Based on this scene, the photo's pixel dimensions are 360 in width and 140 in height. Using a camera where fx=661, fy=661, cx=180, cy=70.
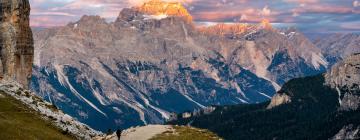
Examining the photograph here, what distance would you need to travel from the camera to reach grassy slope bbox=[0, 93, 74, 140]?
94.4 m

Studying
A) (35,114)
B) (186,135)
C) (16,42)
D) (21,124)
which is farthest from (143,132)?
(16,42)

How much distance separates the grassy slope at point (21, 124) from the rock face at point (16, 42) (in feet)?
196

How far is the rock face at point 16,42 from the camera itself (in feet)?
614

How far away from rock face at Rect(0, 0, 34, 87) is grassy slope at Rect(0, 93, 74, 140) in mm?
59734

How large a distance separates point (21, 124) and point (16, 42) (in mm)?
90587

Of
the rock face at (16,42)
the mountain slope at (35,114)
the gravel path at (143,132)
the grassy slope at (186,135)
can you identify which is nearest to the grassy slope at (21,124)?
the mountain slope at (35,114)

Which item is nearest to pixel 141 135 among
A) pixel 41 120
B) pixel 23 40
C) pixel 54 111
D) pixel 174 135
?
pixel 174 135

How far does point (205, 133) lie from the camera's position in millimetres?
107812

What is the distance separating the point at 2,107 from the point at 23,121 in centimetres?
835

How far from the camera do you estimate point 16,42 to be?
189m

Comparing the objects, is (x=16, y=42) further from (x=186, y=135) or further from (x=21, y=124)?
(x=186, y=135)

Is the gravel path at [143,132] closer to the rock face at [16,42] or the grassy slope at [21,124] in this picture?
the grassy slope at [21,124]

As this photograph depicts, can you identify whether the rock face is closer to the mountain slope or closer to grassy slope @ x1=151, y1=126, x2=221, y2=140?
the mountain slope

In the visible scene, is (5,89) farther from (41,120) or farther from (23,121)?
(23,121)
